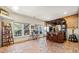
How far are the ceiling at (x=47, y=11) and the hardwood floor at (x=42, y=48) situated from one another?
677 mm

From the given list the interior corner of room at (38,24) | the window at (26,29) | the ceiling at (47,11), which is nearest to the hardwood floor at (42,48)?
the interior corner of room at (38,24)

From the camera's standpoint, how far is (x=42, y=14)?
2.83 metres

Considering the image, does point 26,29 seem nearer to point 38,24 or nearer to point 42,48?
point 38,24

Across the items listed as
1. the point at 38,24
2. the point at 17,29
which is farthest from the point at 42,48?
the point at 17,29

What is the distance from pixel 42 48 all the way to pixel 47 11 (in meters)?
0.95

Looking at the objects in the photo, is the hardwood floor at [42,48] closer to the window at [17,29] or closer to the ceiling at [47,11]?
the window at [17,29]

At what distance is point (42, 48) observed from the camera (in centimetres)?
281

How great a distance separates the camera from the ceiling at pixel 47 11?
2.76 m

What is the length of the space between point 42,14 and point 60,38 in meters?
0.77

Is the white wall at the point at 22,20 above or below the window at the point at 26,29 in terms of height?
above
